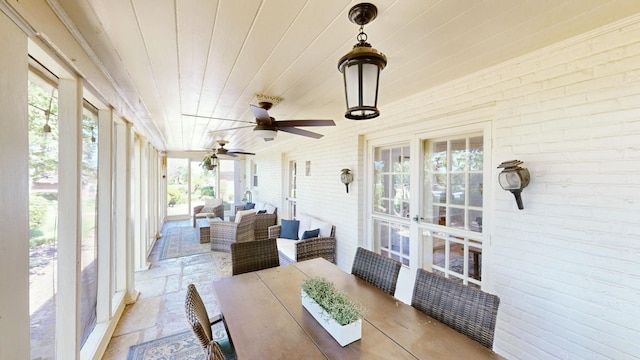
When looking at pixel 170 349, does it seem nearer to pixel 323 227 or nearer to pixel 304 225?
pixel 323 227

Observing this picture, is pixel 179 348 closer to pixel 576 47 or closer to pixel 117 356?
pixel 117 356

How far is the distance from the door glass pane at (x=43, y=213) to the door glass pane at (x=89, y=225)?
55 cm

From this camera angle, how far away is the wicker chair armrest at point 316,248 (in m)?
3.58

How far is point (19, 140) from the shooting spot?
3.50 feet

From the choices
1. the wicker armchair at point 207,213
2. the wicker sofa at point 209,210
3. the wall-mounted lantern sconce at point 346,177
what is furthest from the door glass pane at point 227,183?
the wall-mounted lantern sconce at point 346,177

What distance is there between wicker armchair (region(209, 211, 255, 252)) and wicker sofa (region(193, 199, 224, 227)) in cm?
166

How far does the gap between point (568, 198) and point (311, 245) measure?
9.23 feet

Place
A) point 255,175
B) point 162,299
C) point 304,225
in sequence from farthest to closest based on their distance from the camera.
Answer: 1. point 255,175
2. point 304,225
3. point 162,299

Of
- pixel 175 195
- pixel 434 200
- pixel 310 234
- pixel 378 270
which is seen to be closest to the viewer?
pixel 378 270

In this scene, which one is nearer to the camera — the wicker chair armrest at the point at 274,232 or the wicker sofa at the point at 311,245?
the wicker sofa at the point at 311,245

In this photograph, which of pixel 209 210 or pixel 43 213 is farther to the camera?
pixel 209 210

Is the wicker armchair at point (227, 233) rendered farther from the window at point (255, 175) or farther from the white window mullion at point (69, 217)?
the window at point (255, 175)

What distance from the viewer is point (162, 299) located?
3309 mm

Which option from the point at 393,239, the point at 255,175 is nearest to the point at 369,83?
the point at 393,239
